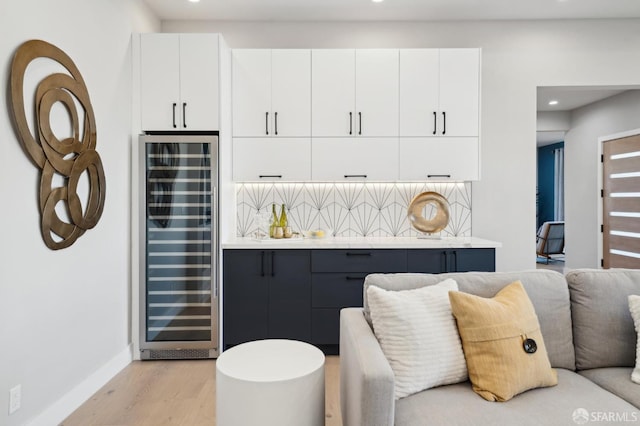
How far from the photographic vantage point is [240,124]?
3418mm

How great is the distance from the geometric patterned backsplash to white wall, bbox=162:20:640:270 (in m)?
0.21

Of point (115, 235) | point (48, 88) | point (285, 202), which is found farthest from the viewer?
point (285, 202)

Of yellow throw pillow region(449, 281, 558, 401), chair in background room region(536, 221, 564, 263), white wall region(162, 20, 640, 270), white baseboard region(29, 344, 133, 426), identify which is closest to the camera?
yellow throw pillow region(449, 281, 558, 401)

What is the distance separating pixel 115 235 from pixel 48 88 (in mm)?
1141

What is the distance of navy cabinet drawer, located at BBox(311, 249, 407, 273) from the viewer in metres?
3.15

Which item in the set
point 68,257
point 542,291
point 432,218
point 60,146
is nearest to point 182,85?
point 60,146

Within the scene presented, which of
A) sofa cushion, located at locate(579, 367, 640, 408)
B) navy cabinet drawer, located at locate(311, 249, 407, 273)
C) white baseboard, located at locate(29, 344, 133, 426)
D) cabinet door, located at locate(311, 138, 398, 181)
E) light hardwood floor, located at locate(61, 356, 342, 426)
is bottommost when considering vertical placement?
light hardwood floor, located at locate(61, 356, 342, 426)

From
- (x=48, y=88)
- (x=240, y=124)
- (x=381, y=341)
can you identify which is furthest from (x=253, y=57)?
(x=381, y=341)

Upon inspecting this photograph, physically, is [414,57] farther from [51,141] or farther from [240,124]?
[51,141]

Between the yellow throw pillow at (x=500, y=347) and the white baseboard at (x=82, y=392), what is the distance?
86.6 inches

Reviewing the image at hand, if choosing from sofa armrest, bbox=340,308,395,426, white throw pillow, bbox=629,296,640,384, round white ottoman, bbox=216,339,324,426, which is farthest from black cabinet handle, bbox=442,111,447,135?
round white ottoman, bbox=216,339,324,426

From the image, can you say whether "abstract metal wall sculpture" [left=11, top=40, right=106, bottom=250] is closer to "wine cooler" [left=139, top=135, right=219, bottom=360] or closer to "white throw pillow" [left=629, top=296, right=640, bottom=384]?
"wine cooler" [left=139, top=135, right=219, bottom=360]

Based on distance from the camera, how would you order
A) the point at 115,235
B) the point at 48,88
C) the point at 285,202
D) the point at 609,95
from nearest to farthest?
the point at 48,88 < the point at 115,235 < the point at 285,202 < the point at 609,95

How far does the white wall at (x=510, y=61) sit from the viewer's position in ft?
12.1
